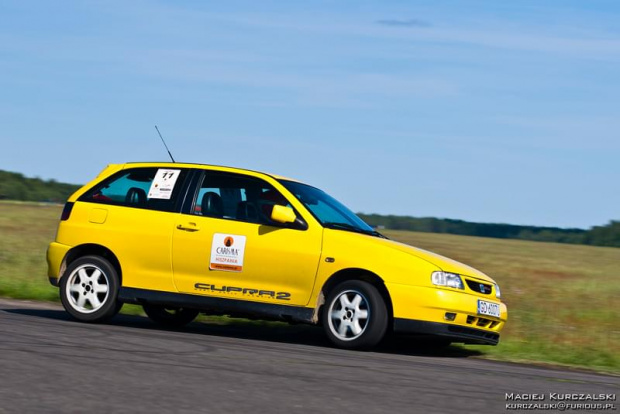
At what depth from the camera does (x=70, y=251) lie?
445 inches

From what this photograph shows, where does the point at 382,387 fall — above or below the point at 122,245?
below

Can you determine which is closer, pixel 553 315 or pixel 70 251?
pixel 70 251

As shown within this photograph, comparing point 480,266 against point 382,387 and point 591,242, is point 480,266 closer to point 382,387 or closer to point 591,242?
point 382,387

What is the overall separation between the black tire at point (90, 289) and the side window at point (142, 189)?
2.25 ft

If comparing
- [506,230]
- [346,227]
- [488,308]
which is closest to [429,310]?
[488,308]

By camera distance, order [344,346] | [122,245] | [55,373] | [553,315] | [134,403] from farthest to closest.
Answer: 1. [553,315]
2. [122,245]
3. [344,346]
4. [55,373]
5. [134,403]

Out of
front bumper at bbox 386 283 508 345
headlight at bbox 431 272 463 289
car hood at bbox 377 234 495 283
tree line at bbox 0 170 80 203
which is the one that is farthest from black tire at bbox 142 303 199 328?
tree line at bbox 0 170 80 203

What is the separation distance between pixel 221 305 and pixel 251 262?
21.3 inches

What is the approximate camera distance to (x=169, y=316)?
40.8 ft

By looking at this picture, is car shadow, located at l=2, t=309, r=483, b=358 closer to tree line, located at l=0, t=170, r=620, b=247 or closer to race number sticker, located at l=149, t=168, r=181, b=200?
race number sticker, located at l=149, t=168, r=181, b=200

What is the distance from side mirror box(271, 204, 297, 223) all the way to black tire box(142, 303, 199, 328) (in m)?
2.52

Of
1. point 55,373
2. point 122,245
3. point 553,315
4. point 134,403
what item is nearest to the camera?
point 134,403

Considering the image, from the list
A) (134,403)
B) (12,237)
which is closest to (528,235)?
(12,237)

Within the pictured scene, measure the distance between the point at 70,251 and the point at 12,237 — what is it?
21.7 metres
